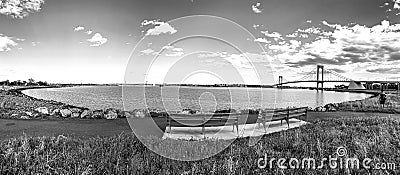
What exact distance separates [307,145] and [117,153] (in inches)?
214

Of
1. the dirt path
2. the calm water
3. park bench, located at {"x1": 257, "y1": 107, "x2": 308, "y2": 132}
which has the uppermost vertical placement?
park bench, located at {"x1": 257, "y1": 107, "x2": 308, "y2": 132}

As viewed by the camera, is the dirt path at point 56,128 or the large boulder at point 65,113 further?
the large boulder at point 65,113

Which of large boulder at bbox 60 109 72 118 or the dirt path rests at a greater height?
large boulder at bbox 60 109 72 118

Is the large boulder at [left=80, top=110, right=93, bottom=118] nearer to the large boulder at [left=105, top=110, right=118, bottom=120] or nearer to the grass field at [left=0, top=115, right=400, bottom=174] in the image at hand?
the large boulder at [left=105, top=110, right=118, bottom=120]

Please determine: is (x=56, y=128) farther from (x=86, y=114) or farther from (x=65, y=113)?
(x=65, y=113)

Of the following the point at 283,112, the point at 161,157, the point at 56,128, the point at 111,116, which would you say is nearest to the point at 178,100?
the point at 111,116

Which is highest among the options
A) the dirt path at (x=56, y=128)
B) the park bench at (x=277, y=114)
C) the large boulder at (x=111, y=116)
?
the park bench at (x=277, y=114)

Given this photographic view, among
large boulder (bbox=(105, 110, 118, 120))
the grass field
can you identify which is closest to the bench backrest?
the grass field

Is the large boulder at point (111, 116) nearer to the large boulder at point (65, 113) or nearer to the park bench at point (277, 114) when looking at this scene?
the large boulder at point (65, 113)

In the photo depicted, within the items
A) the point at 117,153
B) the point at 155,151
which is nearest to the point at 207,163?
the point at 155,151

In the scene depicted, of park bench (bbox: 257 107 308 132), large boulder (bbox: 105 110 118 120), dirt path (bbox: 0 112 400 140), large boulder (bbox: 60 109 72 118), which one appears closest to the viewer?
dirt path (bbox: 0 112 400 140)

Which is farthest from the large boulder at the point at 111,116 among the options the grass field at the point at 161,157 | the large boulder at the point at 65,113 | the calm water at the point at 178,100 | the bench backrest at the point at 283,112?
the bench backrest at the point at 283,112

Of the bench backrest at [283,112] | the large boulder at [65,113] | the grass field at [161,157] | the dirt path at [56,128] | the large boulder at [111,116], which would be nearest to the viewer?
the grass field at [161,157]

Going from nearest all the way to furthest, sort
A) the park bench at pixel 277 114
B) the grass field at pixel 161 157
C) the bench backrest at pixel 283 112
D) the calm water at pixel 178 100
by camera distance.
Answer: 1. the grass field at pixel 161 157
2. the park bench at pixel 277 114
3. the bench backrest at pixel 283 112
4. the calm water at pixel 178 100
